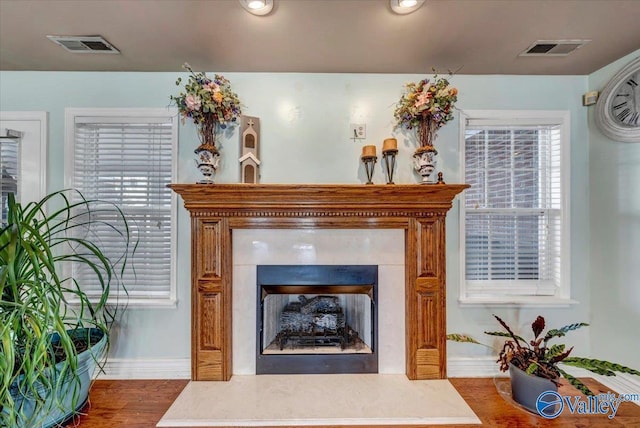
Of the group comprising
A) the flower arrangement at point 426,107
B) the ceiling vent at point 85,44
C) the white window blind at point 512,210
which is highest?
the ceiling vent at point 85,44

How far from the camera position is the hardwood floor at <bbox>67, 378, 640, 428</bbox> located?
1808mm

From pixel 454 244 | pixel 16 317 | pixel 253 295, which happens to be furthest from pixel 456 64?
pixel 16 317

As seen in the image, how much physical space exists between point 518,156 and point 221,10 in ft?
7.67

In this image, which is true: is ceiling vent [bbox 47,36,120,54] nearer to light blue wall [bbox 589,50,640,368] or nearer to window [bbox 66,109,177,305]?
window [bbox 66,109,177,305]

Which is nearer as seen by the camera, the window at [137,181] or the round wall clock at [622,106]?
the round wall clock at [622,106]

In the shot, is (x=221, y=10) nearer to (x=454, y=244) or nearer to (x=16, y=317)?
(x=16, y=317)

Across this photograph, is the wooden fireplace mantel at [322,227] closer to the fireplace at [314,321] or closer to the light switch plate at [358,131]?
the fireplace at [314,321]

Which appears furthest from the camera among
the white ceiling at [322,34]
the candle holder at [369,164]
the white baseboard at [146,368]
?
the white baseboard at [146,368]

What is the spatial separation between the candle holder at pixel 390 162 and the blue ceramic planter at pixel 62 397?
6.83 feet

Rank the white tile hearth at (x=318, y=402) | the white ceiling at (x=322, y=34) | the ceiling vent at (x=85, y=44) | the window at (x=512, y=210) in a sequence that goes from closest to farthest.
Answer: the white ceiling at (x=322, y=34)
the white tile hearth at (x=318, y=402)
the ceiling vent at (x=85, y=44)
the window at (x=512, y=210)

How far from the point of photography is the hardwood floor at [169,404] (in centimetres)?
181

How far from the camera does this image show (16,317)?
55.3 inches

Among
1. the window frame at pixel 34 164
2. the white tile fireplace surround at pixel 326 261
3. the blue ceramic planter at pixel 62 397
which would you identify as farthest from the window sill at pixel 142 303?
the window frame at pixel 34 164

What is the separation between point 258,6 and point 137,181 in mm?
1564
